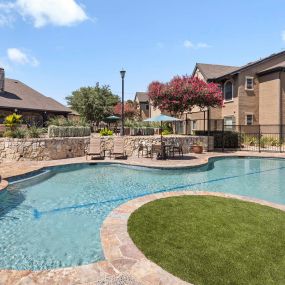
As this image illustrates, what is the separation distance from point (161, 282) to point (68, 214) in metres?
4.03

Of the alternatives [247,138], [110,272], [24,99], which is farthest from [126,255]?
[24,99]

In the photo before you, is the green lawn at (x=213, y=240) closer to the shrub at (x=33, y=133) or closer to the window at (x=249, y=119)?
the shrub at (x=33, y=133)

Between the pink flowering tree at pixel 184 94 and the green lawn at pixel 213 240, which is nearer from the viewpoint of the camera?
the green lawn at pixel 213 240

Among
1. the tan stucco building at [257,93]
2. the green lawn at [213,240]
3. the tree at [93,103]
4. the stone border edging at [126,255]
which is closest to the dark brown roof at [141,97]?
the tree at [93,103]

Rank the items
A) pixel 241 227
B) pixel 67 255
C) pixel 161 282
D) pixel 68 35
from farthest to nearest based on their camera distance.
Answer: pixel 68 35 < pixel 241 227 < pixel 67 255 < pixel 161 282

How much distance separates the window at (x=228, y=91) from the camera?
85.4 ft

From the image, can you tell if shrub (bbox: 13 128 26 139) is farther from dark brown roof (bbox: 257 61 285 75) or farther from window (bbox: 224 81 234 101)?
dark brown roof (bbox: 257 61 285 75)

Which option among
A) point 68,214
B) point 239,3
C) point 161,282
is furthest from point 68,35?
point 161,282

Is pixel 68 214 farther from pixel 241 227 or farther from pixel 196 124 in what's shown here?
pixel 196 124

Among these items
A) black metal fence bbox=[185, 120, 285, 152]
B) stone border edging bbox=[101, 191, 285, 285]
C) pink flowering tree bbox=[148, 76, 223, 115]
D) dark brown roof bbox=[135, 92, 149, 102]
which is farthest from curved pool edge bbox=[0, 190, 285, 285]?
dark brown roof bbox=[135, 92, 149, 102]

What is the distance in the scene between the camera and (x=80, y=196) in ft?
27.1

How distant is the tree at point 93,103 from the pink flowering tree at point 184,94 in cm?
1946

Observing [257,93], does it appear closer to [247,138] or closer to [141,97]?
[247,138]

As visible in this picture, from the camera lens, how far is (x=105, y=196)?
8.23m
